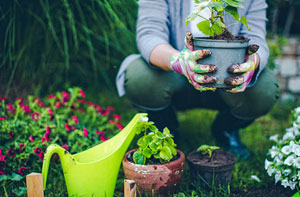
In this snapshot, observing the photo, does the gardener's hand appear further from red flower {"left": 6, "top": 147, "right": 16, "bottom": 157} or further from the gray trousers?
red flower {"left": 6, "top": 147, "right": 16, "bottom": 157}

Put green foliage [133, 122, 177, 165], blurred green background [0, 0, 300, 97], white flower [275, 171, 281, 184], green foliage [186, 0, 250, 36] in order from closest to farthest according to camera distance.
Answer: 1. green foliage [186, 0, 250, 36]
2. green foliage [133, 122, 177, 165]
3. white flower [275, 171, 281, 184]
4. blurred green background [0, 0, 300, 97]

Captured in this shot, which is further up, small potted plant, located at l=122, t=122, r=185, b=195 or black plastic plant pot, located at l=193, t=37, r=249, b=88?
black plastic plant pot, located at l=193, t=37, r=249, b=88

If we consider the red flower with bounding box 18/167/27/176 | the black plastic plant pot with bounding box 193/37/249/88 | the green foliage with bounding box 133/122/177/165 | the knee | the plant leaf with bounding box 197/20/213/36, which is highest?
the plant leaf with bounding box 197/20/213/36

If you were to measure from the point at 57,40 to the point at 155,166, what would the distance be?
1.10 metres

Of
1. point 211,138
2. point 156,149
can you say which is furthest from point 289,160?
point 211,138

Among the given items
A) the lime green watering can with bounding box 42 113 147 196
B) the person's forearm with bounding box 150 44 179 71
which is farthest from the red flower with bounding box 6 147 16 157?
the person's forearm with bounding box 150 44 179 71

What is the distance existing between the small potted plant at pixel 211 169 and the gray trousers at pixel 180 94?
0.30 metres

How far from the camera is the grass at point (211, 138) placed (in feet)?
4.03

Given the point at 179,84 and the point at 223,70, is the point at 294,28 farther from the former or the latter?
the point at 223,70

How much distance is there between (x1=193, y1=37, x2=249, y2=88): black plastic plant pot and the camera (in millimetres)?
981

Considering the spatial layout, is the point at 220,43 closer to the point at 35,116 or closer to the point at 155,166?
the point at 155,166

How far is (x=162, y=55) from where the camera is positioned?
49.4 inches

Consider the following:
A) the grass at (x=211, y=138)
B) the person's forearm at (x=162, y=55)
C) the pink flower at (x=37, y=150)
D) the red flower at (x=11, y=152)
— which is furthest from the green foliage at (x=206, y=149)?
the red flower at (x=11, y=152)

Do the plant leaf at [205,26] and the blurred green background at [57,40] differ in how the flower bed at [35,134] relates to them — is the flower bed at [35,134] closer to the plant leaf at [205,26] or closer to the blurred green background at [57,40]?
the blurred green background at [57,40]
